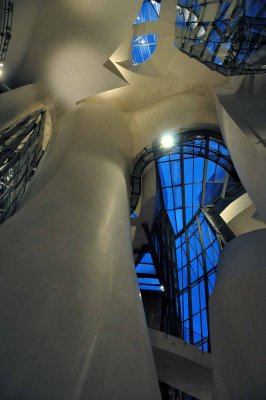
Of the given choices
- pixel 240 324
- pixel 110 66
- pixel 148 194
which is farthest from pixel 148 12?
pixel 240 324

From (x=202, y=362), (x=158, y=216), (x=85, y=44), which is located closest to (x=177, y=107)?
(x=85, y=44)

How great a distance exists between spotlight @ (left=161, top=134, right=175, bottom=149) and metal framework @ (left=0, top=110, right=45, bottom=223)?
4785 mm

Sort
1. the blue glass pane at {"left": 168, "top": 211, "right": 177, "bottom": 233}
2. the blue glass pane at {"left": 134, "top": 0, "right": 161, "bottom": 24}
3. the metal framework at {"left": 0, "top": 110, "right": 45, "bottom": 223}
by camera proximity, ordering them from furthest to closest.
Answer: the blue glass pane at {"left": 168, "top": 211, "right": 177, "bottom": 233} → the blue glass pane at {"left": 134, "top": 0, "right": 161, "bottom": 24} → the metal framework at {"left": 0, "top": 110, "right": 45, "bottom": 223}

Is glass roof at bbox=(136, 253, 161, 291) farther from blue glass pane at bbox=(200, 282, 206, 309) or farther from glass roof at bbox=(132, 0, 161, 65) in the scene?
glass roof at bbox=(132, 0, 161, 65)

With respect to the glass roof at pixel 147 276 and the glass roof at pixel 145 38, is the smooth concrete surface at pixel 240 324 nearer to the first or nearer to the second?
the glass roof at pixel 145 38

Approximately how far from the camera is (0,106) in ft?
36.3

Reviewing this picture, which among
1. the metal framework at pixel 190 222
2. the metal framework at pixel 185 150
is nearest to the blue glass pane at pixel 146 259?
the metal framework at pixel 190 222

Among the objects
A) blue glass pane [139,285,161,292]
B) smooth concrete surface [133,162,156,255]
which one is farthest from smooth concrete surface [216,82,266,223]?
blue glass pane [139,285,161,292]

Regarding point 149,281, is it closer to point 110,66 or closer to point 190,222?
point 190,222

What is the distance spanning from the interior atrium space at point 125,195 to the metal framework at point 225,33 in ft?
0.13

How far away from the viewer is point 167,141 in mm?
14695

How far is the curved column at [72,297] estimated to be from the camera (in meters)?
5.04

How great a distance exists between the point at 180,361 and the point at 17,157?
27.3ft

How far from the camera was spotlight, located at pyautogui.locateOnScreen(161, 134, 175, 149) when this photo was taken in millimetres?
14648
